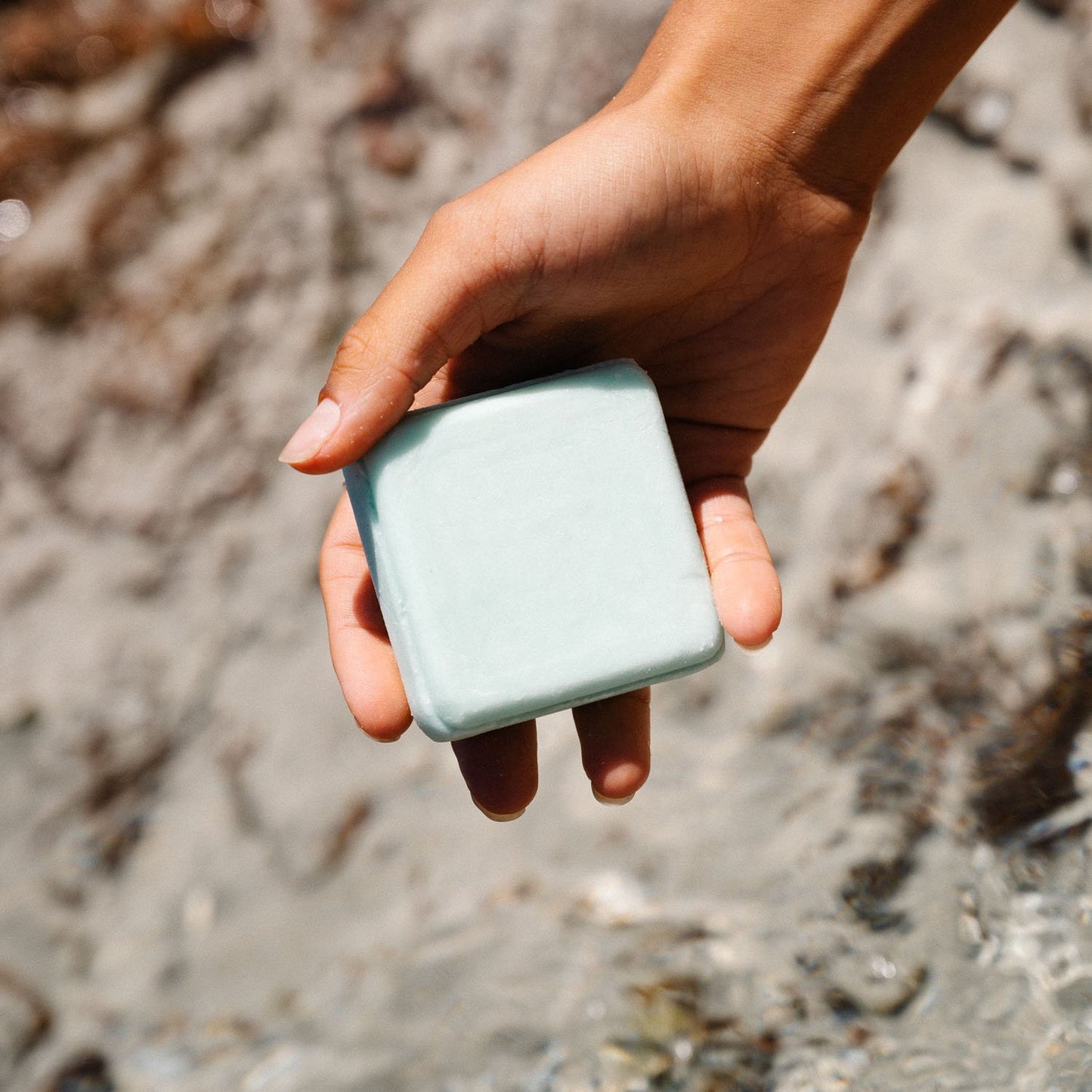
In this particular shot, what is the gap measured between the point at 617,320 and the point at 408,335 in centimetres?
43

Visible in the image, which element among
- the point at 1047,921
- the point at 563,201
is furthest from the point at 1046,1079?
the point at 563,201

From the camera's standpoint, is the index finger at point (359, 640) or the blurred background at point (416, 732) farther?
the blurred background at point (416, 732)

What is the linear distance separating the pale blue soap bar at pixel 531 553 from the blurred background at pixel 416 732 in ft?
2.66

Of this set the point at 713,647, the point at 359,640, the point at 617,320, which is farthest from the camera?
the point at 617,320

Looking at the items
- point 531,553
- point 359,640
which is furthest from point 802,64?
point 359,640

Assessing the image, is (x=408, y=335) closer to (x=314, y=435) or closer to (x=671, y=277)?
(x=314, y=435)

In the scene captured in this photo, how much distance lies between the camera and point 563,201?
1.51m

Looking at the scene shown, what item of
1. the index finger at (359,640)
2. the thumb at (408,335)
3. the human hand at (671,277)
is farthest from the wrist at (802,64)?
the index finger at (359,640)

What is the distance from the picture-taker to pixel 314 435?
1354mm

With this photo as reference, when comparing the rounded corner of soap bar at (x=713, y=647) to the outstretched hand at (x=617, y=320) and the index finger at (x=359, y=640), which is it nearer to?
the outstretched hand at (x=617, y=320)

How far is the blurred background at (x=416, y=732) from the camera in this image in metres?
1.93

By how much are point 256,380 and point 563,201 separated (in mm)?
1359

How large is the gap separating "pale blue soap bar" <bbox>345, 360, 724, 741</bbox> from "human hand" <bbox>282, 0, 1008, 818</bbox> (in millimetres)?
91

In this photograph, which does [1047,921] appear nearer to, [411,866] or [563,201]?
[411,866]
